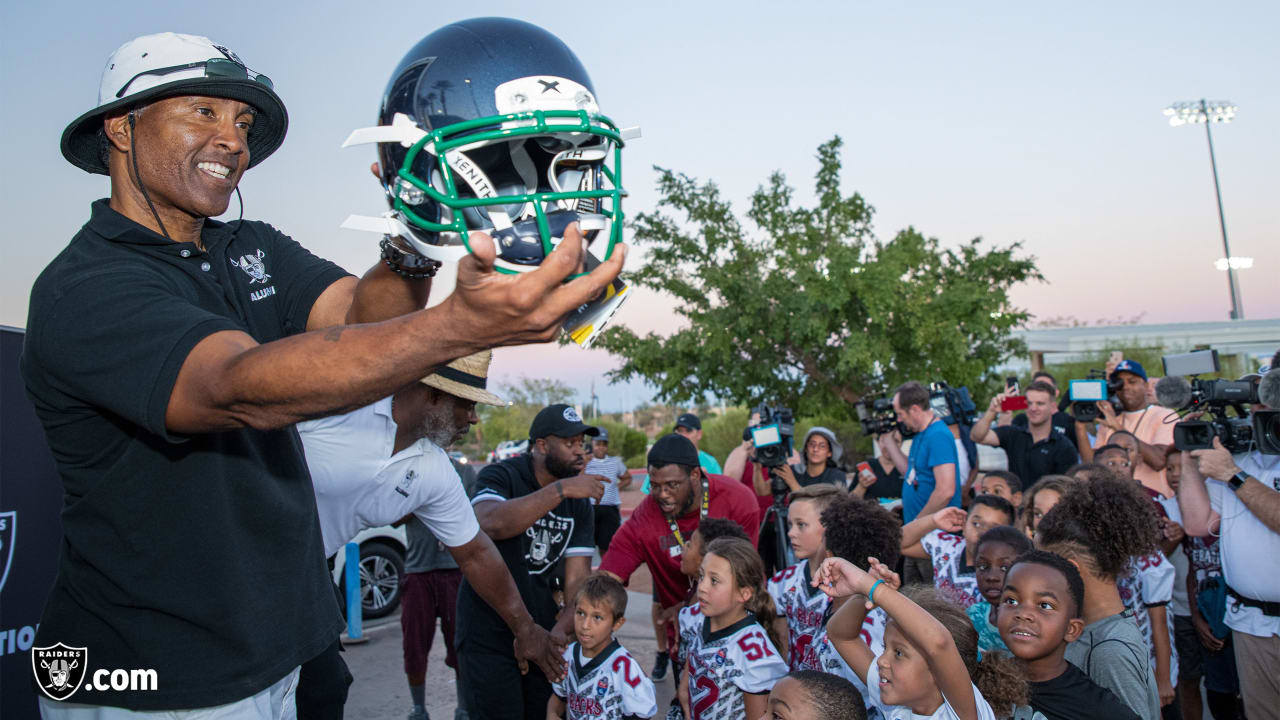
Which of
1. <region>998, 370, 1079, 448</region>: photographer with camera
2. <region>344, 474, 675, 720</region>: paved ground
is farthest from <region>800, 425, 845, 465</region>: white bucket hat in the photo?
<region>344, 474, 675, 720</region>: paved ground

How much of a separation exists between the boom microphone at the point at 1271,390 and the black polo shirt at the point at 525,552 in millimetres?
3677

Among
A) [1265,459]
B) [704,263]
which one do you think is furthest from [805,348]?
[1265,459]

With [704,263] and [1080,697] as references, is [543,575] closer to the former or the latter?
[1080,697]

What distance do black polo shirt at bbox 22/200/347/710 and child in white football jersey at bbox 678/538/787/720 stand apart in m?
2.64

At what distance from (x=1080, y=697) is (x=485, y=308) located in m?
2.95

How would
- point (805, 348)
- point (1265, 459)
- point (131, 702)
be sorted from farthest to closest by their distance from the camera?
point (805, 348) → point (1265, 459) → point (131, 702)

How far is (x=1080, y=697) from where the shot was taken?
313cm

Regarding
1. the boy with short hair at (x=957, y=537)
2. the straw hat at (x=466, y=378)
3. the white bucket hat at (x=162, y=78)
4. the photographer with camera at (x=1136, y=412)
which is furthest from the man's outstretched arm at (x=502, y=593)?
the photographer with camera at (x=1136, y=412)

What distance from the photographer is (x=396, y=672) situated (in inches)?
286

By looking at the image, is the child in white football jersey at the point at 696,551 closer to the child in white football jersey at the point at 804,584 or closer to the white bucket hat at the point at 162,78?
the child in white football jersey at the point at 804,584

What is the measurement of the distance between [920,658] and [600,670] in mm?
1839

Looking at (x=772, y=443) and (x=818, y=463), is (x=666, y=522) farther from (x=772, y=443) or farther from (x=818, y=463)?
(x=818, y=463)

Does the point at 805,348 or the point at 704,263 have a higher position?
the point at 704,263

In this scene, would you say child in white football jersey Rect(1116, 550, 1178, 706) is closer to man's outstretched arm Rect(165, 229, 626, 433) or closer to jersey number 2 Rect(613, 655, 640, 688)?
jersey number 2 Rect(613, 655, 640, 688)
